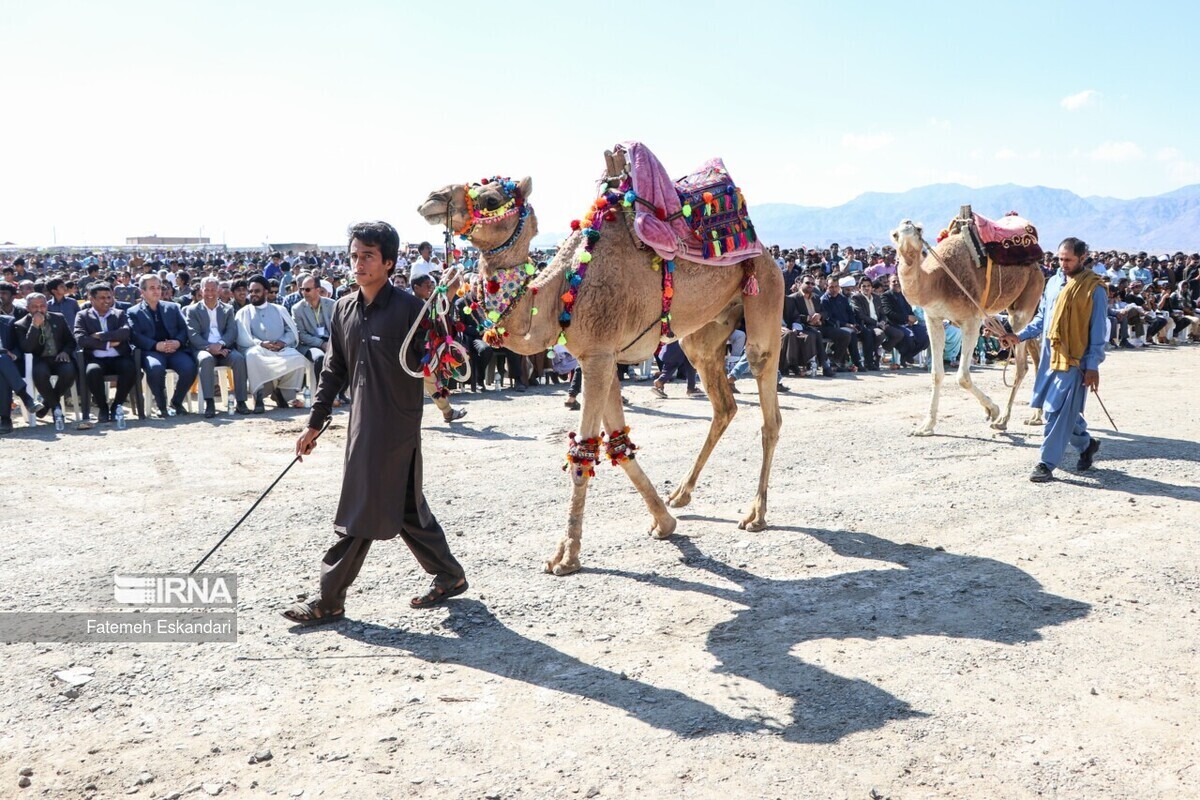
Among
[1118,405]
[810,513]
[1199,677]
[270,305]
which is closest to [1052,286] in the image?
[810,513]

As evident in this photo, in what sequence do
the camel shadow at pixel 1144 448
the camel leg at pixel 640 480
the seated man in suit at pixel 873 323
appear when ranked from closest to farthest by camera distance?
the camel leg at pixel 640 480
the camel shadow at pixel 1144 448
the seated man in suit at pixel 873 323

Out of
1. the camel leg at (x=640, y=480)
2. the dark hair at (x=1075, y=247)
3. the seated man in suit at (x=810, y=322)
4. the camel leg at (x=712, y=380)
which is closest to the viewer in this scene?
the camel leg at (x=640, y=480)

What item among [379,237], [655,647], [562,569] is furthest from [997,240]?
[379,237]

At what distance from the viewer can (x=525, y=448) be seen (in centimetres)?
882

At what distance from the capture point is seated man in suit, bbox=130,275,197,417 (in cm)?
1084

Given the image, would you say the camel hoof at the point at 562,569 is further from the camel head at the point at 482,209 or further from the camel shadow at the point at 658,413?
the camel shadow at the point at 658,413

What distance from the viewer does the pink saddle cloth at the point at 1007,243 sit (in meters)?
9.38

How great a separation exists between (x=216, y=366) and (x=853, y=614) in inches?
363

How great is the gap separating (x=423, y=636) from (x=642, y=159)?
304cm

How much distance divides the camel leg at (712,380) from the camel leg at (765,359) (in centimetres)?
30

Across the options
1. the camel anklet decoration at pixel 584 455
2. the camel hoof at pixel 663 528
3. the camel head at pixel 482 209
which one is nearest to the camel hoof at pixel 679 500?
the camel hoof at pixel 663 528

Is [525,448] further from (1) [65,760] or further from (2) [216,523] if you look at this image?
(1) [65,760]

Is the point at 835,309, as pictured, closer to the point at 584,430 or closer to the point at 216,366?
the point at 216,366

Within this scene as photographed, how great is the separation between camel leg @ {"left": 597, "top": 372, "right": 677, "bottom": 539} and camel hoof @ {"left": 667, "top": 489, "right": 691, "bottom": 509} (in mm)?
481
